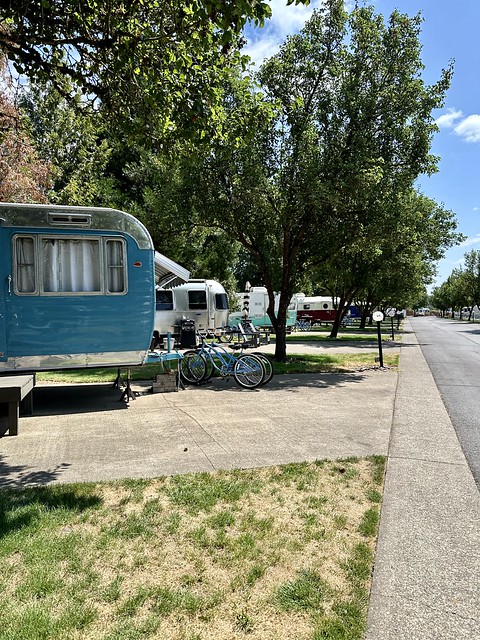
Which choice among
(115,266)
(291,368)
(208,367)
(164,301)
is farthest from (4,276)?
(164,301)

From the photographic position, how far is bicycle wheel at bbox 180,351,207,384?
10.2 m

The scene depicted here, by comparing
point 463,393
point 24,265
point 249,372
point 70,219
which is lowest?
point 463,393

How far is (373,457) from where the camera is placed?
511 centimetres

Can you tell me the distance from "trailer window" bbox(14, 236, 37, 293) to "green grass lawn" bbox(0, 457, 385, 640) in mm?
3939

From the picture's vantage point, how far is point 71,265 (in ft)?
24.8

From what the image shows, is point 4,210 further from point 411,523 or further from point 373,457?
point 411,523

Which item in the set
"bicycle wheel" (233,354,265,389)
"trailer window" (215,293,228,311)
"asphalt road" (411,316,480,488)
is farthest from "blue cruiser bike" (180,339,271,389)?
"trailer window" (215,293,228,311)

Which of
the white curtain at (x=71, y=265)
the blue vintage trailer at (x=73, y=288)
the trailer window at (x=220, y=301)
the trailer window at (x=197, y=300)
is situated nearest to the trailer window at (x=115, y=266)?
the blue vintage trailer at (x=73, y=288)

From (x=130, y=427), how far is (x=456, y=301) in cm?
9826

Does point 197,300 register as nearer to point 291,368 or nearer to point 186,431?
point 291,368

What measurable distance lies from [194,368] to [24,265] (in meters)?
4.27

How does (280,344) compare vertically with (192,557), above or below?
above

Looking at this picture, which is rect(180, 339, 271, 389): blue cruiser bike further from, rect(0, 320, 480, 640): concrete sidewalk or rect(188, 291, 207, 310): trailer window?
rect(188, 291, 207, 310): trailer window

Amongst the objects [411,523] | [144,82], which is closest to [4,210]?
[144,82]
